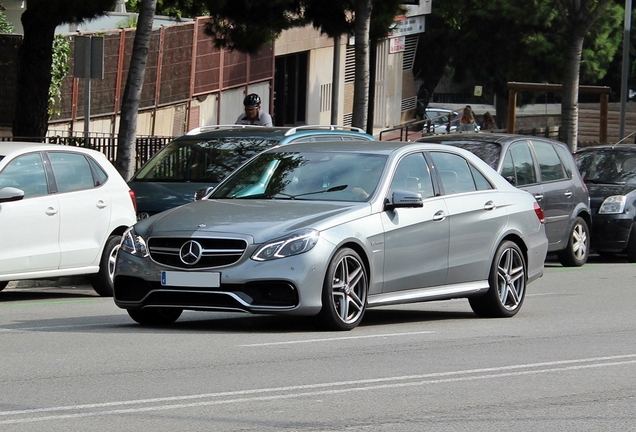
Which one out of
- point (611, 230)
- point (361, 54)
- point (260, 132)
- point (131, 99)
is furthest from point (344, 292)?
point (361, 54)

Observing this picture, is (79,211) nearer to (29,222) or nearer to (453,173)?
(29,222)

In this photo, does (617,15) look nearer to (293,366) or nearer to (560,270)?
(560,270)

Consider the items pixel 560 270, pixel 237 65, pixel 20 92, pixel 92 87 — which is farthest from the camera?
pixel 237 65

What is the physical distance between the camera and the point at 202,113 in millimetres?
36031

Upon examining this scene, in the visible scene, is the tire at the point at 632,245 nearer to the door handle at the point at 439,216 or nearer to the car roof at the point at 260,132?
the car roof at the point at 260,132

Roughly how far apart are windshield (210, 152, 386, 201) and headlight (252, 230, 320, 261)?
3.18 feet

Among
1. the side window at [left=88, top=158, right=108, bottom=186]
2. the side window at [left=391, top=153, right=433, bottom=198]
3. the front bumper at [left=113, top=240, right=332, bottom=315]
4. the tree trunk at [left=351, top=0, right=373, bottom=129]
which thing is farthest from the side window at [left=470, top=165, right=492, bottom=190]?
the tree trunk at [left=351, top=0, right=373, bottom=129]

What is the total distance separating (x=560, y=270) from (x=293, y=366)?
1069 cm

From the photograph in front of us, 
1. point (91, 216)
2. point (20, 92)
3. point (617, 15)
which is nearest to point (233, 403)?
point (91, 216)

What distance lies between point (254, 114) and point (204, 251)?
984 centimetres

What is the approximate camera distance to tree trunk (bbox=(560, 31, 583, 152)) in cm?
2691

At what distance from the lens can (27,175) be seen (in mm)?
13656

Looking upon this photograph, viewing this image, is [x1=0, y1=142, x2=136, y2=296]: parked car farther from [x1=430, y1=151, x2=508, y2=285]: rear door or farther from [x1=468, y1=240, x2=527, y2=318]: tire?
[x1=468, y1=240, x2=527, y2=318]: tire

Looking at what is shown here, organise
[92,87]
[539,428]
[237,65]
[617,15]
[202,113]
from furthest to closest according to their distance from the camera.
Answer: [617,15] → [237,65] → [202,113] → [92,87] → [539,428]
